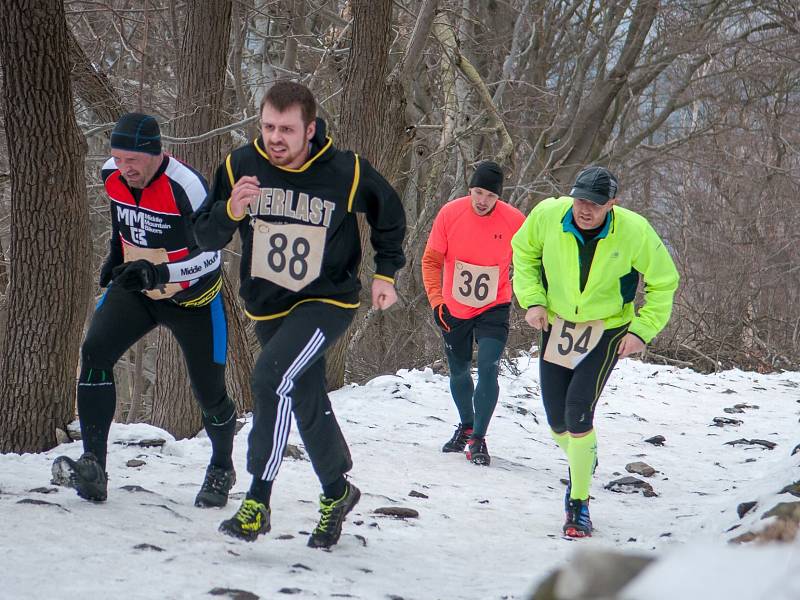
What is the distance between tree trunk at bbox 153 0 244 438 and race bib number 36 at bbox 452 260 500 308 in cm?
182

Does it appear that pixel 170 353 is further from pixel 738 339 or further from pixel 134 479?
pixel 738 339

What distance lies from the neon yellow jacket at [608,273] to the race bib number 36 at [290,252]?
1439mm

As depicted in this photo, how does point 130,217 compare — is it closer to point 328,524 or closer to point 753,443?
point 328,524

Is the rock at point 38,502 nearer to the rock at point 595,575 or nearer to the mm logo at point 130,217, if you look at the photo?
the mm logo at point 130,217

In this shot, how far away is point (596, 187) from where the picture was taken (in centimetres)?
506

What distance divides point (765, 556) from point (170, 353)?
638cm

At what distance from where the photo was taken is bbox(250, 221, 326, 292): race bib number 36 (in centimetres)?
426

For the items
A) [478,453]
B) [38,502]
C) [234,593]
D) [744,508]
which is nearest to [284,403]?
[234,593]

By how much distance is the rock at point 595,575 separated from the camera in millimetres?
1677

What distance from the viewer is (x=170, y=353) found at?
25.1ft

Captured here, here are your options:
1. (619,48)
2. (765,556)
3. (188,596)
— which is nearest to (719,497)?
(188,596)

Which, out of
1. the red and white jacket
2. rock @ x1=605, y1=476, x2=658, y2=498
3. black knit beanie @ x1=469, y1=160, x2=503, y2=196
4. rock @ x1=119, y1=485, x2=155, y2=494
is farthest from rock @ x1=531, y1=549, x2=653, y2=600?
black knit beanie @ x1=469, y1=160, x2=503, y2=196

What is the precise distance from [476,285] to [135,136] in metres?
3.19

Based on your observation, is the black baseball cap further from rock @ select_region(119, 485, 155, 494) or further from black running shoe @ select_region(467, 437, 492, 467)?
rock @ select_region(119, 485, 155, 494)
